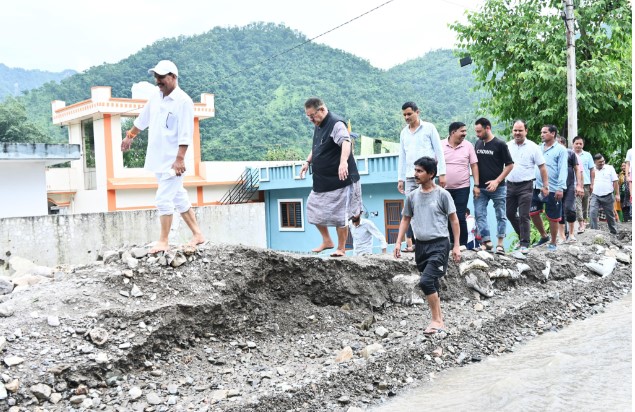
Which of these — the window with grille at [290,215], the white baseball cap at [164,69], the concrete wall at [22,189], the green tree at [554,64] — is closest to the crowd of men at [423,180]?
the white baseball cap at [164,69]

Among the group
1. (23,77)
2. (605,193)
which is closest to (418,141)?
(605,193)

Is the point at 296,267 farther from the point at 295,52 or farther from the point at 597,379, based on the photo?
the point at 295,52

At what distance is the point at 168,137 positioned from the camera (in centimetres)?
528

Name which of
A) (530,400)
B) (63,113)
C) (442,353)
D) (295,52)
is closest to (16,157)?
(63,113)

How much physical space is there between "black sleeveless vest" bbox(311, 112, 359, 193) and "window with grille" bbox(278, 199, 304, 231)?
16991 millimetres

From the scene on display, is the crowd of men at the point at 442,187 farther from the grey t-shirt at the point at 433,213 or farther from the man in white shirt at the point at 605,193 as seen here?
the man in white shirt at the point at 605,193

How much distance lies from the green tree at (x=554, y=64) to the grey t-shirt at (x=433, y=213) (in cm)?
975

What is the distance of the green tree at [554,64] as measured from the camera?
1412cm

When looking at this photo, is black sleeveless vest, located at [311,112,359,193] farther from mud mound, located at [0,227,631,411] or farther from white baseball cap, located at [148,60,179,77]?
white baseball cap, located at [148,60,179,77]

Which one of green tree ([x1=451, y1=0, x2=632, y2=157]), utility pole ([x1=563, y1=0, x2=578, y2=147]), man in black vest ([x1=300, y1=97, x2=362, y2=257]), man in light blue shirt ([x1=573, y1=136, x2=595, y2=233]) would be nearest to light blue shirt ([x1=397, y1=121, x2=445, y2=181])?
man in black vest ([x1=300, y1=97, x2=362, y2=257])

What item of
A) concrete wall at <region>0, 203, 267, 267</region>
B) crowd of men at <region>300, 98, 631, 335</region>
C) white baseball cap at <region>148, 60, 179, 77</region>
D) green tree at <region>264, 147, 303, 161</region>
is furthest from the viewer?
green tree at <region>264, 147, 303, 161</region>

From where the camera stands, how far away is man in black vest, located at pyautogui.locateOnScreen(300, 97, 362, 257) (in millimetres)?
6215

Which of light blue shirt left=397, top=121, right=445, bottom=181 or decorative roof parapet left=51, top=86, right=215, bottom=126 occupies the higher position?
decorative roof parapet left=51, top=86, right=215, bottom=126

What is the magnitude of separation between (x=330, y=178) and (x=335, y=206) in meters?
0.29
